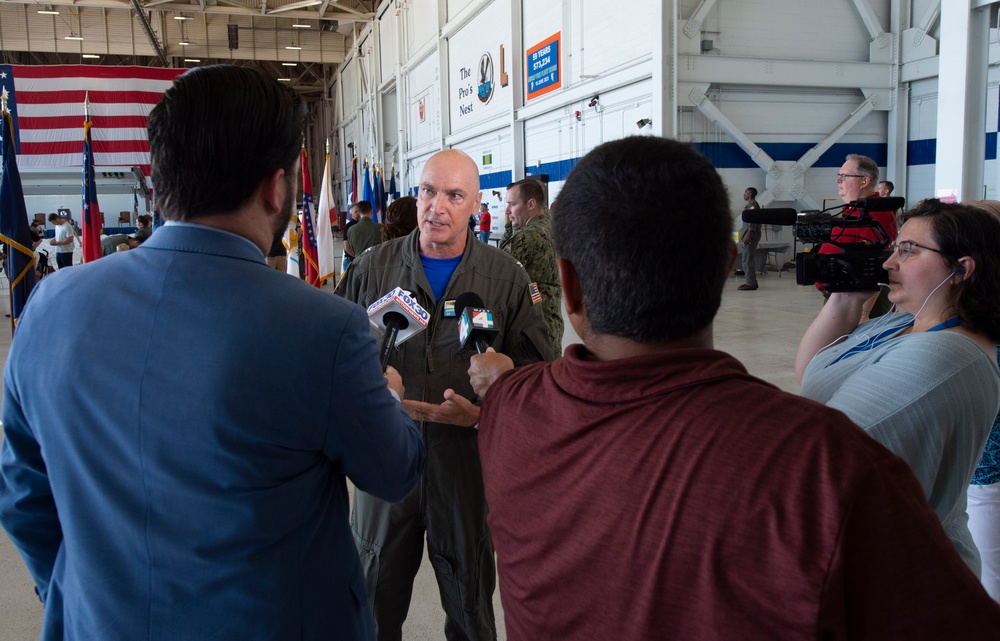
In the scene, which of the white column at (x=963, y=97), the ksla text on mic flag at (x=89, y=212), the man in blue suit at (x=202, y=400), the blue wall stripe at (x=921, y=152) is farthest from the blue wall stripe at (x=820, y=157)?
the man in blue suit at (x=202, y=400)

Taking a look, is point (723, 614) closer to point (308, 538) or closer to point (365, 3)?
point (308, 538)

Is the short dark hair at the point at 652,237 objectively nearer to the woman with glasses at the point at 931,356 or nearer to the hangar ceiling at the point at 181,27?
the woman with glasses at the point at 931,356

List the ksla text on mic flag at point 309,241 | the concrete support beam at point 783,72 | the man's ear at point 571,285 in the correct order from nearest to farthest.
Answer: the man's ear at point 571,285 → the ksla text on mic flag at point 309,241 → the concrete support beam at point 783,72

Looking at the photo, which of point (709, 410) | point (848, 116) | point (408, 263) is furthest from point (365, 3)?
point (709, 410)

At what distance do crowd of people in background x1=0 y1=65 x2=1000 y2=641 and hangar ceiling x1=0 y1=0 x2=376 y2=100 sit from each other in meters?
21.9

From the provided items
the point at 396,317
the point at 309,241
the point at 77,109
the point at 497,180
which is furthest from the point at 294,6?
the point at 396,317

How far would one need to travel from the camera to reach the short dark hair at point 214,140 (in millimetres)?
999

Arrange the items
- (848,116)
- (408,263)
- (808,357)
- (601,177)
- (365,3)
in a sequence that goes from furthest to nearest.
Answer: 1. (365,3)
2. (848,116)
3. (408,263)
4. (808,357)
5. (601,177)

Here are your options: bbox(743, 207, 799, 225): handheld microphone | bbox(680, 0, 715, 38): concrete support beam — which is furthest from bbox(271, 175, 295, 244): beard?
bbox(680, 0, 715, 38): concrete support beam

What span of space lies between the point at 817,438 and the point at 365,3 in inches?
997

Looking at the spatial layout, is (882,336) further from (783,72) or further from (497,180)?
(497,180)

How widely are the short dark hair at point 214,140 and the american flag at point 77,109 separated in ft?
55.6

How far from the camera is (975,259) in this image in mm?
1524

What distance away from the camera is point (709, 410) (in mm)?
734
